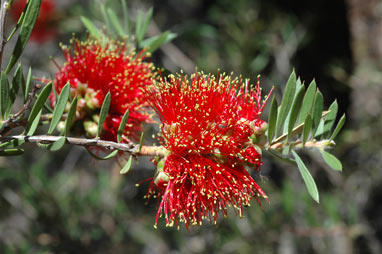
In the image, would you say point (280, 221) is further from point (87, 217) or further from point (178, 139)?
point (178, 139)

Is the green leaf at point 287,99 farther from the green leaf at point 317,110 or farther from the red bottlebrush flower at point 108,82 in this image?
the red bottlebrush flower at point 108,82

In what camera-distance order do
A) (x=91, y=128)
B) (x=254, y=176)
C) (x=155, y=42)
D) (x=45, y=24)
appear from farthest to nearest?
1. (x=45, y=24)
2. (x=254, y=176)
3. (x=155, y=42)
4. (x=91, y=128)

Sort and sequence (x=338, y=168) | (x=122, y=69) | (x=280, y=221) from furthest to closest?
(x=280, y=221) → (x=122, y=69) → (x=338, y=168)

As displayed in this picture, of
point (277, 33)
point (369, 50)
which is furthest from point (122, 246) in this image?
point (369, 50)

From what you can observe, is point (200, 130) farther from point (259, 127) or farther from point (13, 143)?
point (13, 143)

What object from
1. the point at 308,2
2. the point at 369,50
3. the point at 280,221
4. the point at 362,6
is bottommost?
the point at 280,221

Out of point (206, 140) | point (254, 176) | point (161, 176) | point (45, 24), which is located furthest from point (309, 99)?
point (45, 24)
